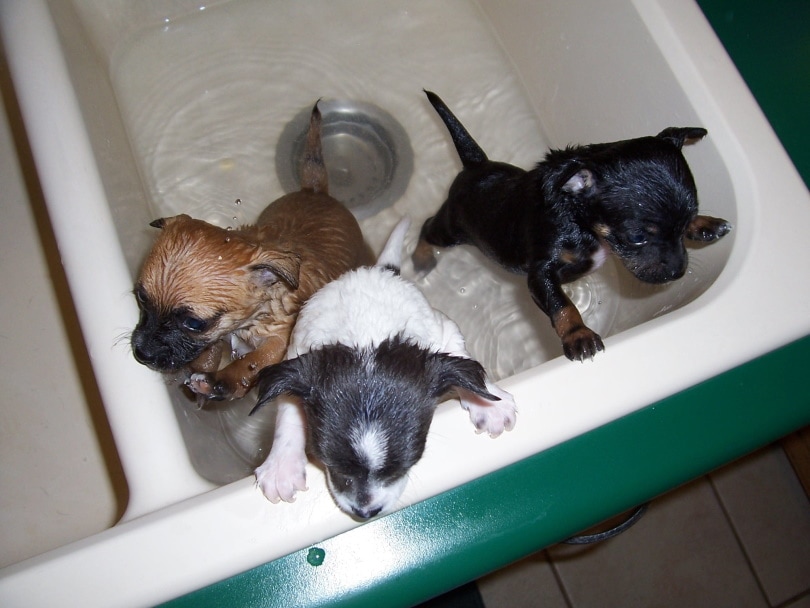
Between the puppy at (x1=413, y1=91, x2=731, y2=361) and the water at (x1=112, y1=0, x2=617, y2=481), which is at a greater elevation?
the water at (x1=112, y1=0, x2=617, y2=481)

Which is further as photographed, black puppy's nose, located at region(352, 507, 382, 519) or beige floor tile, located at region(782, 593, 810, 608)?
beige floor tile, located at region(782, 593, 810, 608)

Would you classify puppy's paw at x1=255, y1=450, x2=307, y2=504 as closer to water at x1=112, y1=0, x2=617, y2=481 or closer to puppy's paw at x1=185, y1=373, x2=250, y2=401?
puppy's paw at x1=185, y1=373, x2=250, y2=401

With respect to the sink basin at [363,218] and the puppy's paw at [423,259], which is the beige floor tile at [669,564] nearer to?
the sink basin at [363,218]

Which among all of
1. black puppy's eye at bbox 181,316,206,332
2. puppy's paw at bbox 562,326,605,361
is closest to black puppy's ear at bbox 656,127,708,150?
puppy's paw at bbox 562,326,605,361

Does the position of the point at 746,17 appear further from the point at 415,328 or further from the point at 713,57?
the point at 415,328

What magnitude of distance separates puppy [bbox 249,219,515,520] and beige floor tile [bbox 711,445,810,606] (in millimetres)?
2767

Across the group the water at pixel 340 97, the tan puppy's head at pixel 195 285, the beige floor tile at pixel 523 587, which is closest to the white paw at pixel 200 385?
the tan puppy's head at pixel 195 285

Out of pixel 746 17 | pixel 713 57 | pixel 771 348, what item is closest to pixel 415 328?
pixel 771 348

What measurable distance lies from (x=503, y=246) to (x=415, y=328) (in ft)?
2.52

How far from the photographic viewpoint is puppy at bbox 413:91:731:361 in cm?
191

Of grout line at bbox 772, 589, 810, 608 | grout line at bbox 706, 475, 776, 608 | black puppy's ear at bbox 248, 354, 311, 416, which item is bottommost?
grout line at bbox 772, 589, 810, 608

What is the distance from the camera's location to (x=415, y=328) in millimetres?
1865

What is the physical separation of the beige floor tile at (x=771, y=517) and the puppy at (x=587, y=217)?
90.2 inches

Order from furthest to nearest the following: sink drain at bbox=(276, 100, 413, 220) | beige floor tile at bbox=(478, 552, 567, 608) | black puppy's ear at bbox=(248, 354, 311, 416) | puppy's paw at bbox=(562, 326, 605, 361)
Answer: beige floor tile at bbox=(478, 552, 567, 608), sink drain at bbox=(276, 100, 413, 220), puppy's paw at bbox=(562, 326, 605, 361), black puppy's ear at bbox=(248, 354, 311, 416)
